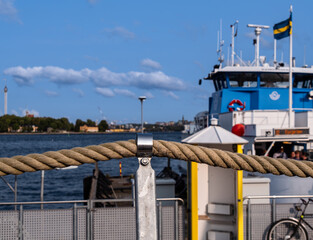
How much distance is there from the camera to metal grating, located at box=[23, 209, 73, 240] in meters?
6.88

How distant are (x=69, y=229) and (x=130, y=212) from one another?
118 cm

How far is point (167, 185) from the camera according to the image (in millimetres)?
10062

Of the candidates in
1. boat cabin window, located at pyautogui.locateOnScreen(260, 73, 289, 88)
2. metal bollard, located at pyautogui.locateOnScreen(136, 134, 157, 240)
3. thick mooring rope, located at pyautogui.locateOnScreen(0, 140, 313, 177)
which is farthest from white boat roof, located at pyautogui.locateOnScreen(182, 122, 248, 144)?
boat cabin window, located at pyautogui.locateOnScreen(260, 73, 289, 88)

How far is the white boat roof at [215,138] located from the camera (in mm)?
8008

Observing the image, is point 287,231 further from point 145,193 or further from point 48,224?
point 145,193

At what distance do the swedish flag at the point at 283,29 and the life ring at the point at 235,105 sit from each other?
4.42 meters

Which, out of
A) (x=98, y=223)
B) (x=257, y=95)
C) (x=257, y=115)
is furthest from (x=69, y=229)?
(x=257, y=95)

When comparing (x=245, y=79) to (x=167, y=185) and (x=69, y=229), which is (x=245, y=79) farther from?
(x=69, y=229)

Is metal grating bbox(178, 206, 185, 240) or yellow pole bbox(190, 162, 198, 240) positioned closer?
metal grating bbox(178, 206, 185, 240)

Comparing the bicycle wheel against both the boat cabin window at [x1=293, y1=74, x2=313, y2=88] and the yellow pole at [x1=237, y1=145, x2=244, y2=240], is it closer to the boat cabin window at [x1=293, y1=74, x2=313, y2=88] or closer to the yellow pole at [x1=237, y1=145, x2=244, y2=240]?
the yellow pole at [x1=237, y1=145, x2=244, y2=240]

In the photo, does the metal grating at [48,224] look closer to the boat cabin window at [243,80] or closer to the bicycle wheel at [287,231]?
the bicycle wheel at [287,231]

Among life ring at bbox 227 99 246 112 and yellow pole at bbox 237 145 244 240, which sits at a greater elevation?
life ring at bbox 227 99 246 112

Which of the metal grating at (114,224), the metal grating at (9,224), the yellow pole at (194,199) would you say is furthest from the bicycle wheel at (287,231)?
the metal grating at (9,224)

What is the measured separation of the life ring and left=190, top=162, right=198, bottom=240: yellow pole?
13844 millimetres
